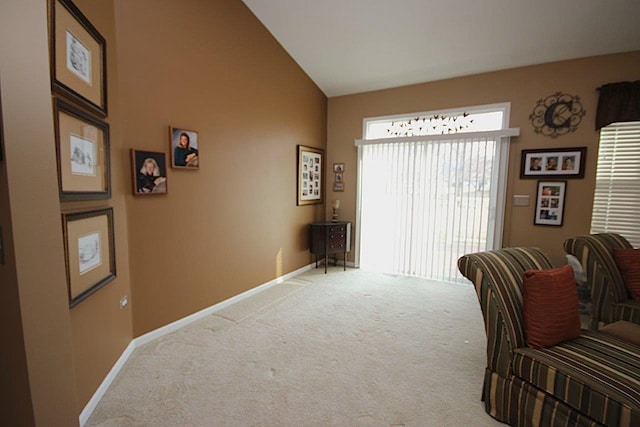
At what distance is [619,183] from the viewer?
336 cm

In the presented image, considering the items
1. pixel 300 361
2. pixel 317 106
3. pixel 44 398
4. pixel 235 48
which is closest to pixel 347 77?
pixel 317 106

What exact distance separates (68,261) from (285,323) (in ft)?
6.25

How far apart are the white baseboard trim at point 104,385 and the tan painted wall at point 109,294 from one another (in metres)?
0.04

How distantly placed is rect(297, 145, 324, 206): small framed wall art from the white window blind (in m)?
Answer: 3.59

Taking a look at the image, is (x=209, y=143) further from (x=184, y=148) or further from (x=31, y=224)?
(x=31, y=224)

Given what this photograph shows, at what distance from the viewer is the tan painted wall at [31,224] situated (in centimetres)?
106

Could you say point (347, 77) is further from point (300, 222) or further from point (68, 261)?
point (68, 261)

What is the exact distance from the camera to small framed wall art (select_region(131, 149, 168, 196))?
238 cm

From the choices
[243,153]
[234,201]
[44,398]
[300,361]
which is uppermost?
[243,153]

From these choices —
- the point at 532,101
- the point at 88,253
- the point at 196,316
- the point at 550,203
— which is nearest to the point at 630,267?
the point at 550,203

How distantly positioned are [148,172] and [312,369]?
2.07 metres

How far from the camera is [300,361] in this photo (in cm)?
233

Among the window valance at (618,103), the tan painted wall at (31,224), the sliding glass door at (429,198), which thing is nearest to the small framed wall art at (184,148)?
the tan painted wall at (31,224)

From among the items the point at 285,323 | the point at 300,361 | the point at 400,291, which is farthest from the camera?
the point at 400,291
